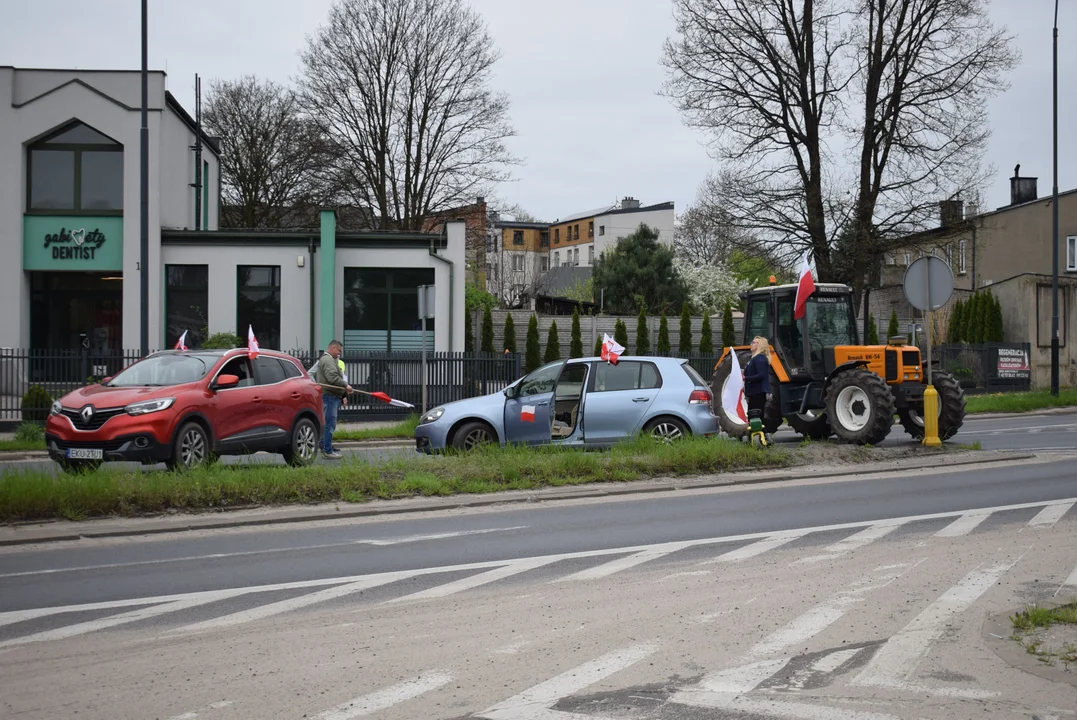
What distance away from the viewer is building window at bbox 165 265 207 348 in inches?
1209

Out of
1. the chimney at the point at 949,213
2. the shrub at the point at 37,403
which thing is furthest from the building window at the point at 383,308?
the chimney at the point at 949,213

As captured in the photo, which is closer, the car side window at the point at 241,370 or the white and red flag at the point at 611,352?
the car side window at the point at 241,370

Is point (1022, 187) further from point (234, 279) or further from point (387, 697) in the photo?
point (387, 697)

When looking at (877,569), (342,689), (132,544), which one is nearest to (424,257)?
(132,544)

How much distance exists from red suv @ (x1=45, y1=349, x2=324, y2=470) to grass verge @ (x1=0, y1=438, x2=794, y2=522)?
27.2 inches

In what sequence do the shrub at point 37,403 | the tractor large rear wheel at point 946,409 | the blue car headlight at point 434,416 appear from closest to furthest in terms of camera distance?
the blue car headlight at point 434,416
the tractor large rear wheel at point 946,409
the shrub at point 37,403

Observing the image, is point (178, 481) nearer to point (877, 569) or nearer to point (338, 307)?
point (877, 569)

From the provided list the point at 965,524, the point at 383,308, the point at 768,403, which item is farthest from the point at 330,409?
the point at 383,308

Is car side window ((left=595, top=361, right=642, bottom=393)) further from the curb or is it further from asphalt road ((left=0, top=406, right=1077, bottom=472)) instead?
asphalt road ((left=0, top=406, right=1077, bottom=472))

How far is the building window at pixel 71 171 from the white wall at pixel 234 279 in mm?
2489

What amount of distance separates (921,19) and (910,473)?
23209 millimetres

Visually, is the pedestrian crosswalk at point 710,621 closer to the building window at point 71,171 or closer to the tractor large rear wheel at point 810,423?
the tractor large rear wheel at point 810,423

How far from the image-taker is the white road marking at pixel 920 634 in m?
5.73

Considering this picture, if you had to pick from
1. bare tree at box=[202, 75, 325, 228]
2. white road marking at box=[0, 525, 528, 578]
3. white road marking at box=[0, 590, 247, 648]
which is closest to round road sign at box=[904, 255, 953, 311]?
white road marking at box=[0, 525, 528, 578]
